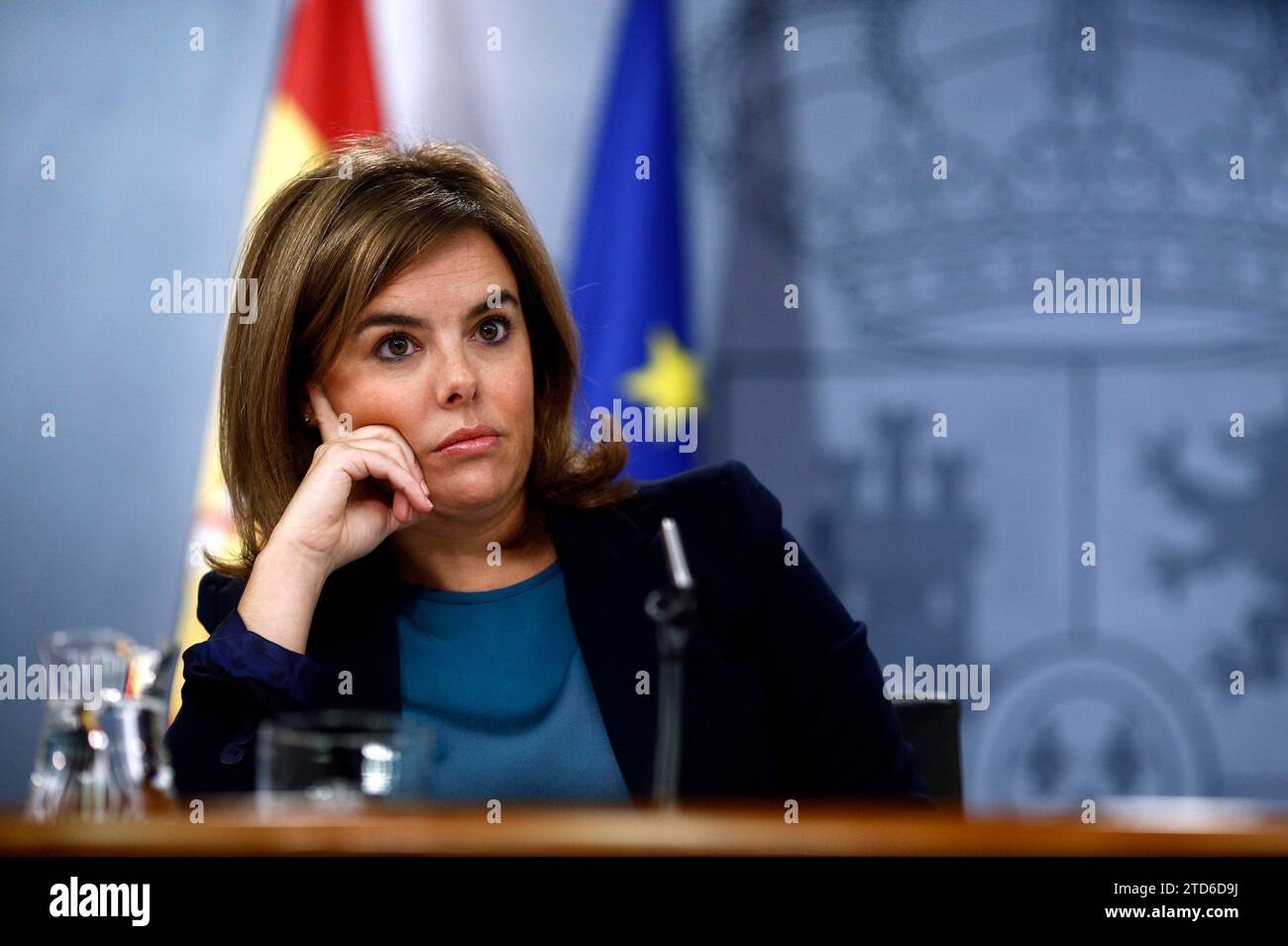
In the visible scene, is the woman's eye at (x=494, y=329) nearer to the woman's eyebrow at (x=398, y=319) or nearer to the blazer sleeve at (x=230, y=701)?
the woman's eyebrow at (x=398, y=319)

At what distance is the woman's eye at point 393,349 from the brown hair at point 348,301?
51mm

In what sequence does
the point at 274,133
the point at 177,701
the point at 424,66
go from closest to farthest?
the point at 177,701 < the point at 274,133 < the point at 424,66

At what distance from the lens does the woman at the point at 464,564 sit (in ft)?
5.77

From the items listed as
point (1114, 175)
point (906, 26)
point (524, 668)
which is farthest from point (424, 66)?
point (524, 668)

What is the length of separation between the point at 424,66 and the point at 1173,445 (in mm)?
1963

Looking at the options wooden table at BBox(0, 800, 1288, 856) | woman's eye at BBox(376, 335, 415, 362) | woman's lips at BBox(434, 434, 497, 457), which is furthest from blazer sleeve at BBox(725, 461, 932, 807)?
wooden table at BBox(0, 800, 1288, 856)

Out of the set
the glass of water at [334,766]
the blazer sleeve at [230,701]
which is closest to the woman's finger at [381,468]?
the blazer sleeve at [230,701]

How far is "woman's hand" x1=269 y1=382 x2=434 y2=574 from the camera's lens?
1.81 meters

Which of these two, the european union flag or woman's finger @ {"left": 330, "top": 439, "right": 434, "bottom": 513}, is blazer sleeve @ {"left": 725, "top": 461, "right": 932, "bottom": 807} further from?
the european union flag

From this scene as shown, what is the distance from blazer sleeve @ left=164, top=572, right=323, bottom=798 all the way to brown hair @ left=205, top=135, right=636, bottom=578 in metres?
0.34

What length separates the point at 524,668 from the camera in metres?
1.86

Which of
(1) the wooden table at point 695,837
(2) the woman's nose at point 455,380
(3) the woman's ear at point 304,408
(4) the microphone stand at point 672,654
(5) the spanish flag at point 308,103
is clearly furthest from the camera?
(5) the spanish flag at point 308,103

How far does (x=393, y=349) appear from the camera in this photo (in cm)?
188

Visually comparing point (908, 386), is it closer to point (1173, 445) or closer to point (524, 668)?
point (1173, 445)
